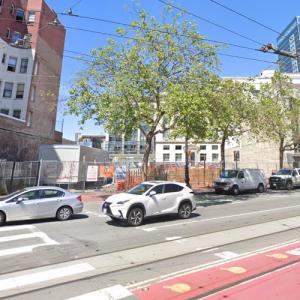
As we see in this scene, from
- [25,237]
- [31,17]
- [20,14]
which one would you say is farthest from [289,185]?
[20,14]

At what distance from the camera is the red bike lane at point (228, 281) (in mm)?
5336

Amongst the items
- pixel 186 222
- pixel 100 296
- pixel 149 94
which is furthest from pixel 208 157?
pixel 100 296

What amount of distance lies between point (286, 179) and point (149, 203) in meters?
21.8

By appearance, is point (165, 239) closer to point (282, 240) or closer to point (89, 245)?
point (89, 245)

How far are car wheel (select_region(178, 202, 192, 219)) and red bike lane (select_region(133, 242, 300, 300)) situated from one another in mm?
5917

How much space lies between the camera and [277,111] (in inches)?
1252

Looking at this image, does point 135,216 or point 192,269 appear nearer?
point 192,269

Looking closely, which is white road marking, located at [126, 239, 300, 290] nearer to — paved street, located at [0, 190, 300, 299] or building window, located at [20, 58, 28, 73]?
paved street, located at [0, 190, 300, 299]

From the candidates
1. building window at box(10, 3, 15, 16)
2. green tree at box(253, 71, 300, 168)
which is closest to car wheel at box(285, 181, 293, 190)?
green tree at box(253, 71, 300, 168)

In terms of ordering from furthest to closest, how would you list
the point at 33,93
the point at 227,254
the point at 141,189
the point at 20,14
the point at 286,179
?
the point at 20,14 < the point at 33,93 < the point at 286,179 < the point at 141,189 < the point at 227,254

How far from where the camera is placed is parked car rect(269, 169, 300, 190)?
98.3ft

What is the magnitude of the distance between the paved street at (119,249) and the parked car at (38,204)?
341 millimetres

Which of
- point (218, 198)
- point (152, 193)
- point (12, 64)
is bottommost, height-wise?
point (218, 198)

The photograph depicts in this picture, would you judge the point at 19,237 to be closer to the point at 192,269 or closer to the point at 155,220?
the point at 155,220
